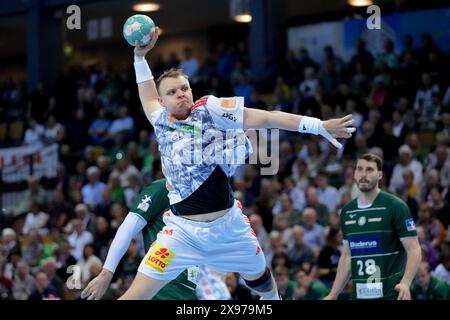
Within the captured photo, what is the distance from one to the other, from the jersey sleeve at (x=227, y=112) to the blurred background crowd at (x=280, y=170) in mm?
4391

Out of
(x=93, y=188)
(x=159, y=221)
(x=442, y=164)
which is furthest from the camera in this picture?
(x=93, y=188)

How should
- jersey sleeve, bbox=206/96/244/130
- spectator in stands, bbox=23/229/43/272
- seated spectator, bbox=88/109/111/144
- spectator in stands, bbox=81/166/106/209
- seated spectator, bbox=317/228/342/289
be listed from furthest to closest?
seated spectator, bbox=88/109/111/144 → spectator in stands, bbox=81/166/106/209 → spectator in stands, bbox=23/229/43/272 → seated spectator, bbox=317/228/342/289 → jersey sleeve, bbox=206/96/244/130

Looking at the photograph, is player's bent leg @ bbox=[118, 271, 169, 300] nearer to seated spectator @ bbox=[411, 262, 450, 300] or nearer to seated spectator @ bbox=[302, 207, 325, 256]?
seated spectator @ bbox=[411, 262, 450, 300]

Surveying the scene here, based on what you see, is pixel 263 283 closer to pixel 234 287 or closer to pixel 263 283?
pixel 263 283

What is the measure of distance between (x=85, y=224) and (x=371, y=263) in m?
8.89

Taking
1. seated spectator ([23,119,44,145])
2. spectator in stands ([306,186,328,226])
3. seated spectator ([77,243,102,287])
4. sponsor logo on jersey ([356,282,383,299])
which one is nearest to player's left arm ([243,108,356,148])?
sponsor logo on jersey ([356,282,383,299])

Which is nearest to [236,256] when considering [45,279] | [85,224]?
[45,279]

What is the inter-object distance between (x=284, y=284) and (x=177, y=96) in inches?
237

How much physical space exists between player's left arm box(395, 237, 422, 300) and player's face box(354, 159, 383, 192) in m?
0.62

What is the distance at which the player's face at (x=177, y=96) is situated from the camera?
6.98 meters

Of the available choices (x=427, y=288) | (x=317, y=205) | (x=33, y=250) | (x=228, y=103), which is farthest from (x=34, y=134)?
(x=228, y=103)

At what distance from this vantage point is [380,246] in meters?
8.46

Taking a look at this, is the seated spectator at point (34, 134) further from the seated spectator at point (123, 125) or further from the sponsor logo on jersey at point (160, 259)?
the sponsor logo on jersey at point (160, 259)

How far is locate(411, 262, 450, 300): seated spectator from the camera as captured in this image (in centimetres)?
1097
